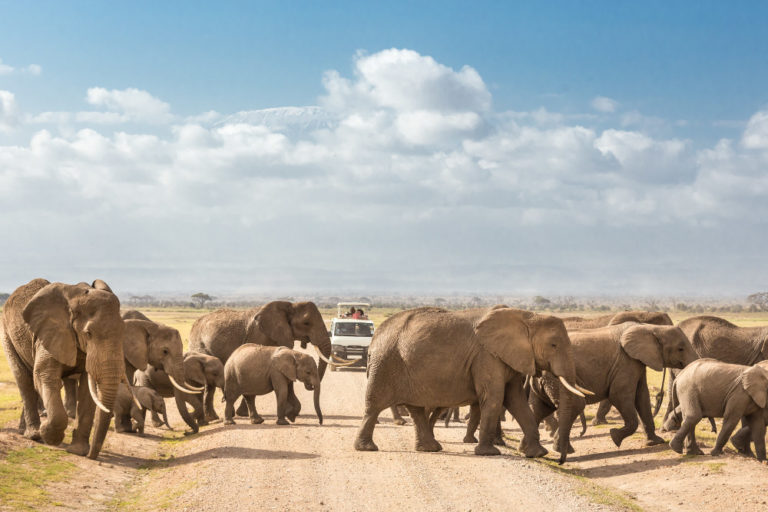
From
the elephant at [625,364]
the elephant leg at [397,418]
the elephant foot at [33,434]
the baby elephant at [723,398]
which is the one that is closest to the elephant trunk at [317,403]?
the elephant leg at [397,418]

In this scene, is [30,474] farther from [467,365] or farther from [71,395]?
[467,365]

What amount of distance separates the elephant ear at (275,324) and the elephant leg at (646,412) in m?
10.5

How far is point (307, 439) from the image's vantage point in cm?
1831

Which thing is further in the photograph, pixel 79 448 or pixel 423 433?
pixel 423 433

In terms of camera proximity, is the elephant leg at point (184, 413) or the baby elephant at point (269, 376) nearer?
the elephant leg at point (184, 413)

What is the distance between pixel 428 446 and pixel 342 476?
3288mm

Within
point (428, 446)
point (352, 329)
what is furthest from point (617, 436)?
point (352, 329)

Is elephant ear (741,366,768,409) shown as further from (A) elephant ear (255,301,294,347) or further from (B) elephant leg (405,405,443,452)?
(A) elephant ear (255,301,294,347)

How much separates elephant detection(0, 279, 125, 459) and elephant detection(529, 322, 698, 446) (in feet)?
29.9

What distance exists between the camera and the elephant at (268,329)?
26109 millimetres

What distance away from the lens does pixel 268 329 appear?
26.1m

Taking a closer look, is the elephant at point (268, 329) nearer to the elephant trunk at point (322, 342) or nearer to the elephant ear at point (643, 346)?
the elephant trunk at point (322, 342)

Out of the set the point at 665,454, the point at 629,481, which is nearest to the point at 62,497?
the point at 629,481

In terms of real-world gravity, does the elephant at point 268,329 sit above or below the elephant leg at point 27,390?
above
